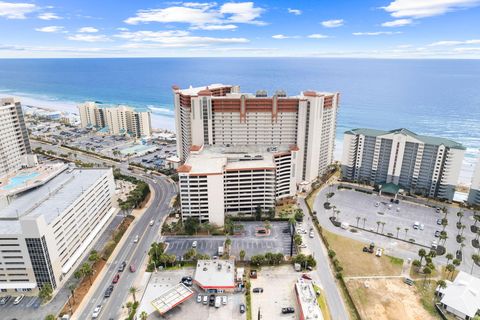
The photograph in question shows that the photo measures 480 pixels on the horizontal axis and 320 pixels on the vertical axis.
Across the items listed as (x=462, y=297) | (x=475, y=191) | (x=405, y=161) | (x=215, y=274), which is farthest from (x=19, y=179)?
(x=475, y=191)

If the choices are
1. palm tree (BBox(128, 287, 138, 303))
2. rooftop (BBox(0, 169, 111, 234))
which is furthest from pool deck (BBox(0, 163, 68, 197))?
palm tree (BBox(128, 287, 138, 303))

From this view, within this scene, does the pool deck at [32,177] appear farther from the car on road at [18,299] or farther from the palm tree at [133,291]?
the palm tree at [133,291]

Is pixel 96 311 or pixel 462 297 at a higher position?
pixel 462 297

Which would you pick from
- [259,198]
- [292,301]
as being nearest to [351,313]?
[292,301]

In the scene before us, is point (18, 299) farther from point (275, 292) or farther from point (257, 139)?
point (257, 139)

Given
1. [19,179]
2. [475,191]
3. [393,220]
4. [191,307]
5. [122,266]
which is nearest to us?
[191,307]

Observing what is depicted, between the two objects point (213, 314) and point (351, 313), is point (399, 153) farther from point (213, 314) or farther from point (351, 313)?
point (213, 314)

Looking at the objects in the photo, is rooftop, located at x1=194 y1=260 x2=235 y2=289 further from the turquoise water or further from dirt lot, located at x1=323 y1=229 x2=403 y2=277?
the turquoise water
